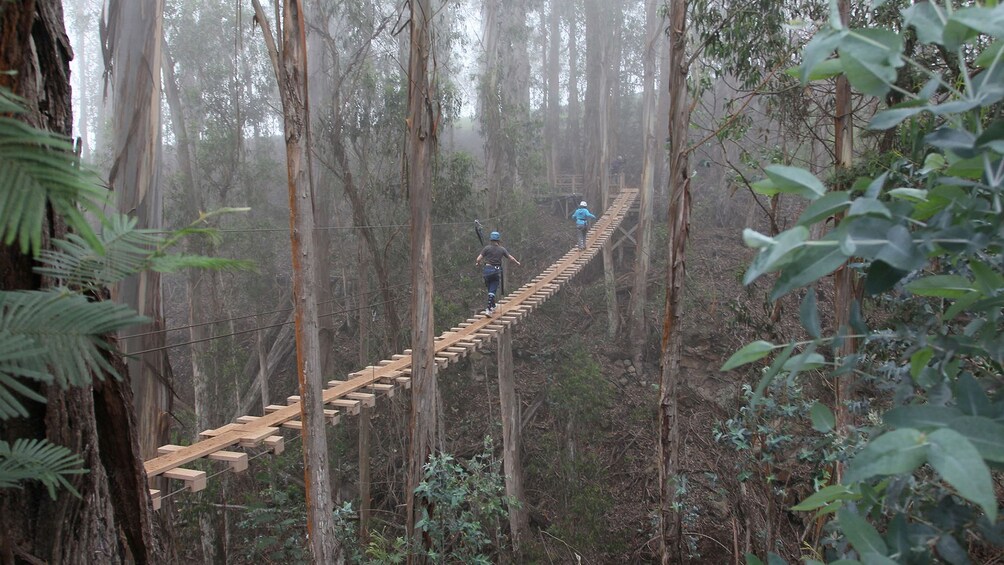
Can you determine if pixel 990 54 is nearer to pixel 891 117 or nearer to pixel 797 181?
pixel 891 117

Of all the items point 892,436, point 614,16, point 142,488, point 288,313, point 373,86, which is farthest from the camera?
point 614,16

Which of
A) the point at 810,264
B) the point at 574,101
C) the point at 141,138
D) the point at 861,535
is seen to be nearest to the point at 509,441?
the point at 141,138

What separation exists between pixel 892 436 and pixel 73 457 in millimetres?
907

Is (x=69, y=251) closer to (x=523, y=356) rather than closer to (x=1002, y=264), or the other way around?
(x=1002, y=264)

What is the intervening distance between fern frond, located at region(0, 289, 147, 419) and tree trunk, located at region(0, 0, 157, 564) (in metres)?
0.19

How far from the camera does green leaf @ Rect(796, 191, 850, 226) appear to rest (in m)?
0.64

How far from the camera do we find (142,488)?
1.08 m

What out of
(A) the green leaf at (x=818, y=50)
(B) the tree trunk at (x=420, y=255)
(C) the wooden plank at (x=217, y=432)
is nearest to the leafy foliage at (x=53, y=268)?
(A) the green leaf at (x=818, y=50)

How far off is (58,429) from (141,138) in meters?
5.37

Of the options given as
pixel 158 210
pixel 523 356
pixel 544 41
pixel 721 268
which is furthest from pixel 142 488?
pixel 544 41

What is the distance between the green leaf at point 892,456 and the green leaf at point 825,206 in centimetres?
21

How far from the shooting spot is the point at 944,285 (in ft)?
2.41

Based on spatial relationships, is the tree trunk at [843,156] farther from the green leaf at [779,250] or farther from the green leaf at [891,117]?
the green leaf at [779,250]

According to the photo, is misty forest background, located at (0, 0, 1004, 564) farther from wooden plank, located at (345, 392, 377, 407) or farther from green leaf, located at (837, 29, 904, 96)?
wooden plank, located at (345, 392, 377, 407)
